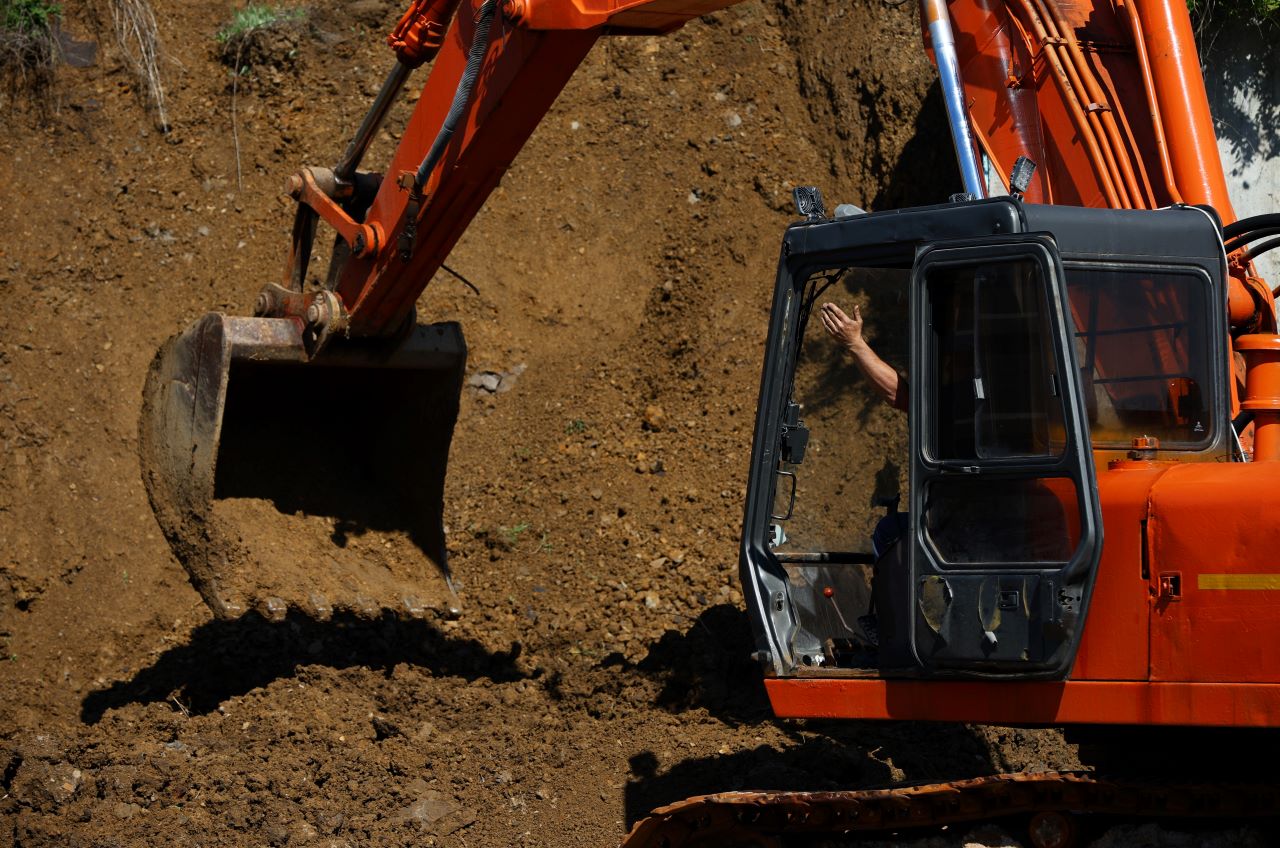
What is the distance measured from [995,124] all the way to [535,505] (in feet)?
10.1

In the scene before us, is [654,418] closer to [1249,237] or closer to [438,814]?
[438,814]

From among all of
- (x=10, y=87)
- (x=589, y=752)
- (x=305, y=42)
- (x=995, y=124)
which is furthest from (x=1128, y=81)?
(x=10, y=87)

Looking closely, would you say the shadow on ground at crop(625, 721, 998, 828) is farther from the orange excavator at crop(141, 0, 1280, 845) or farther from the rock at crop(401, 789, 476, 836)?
the orange excavator at crop(141, 0, 1280, 845)

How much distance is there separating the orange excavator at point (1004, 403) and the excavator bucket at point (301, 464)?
147mm

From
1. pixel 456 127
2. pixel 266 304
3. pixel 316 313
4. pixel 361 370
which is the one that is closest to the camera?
pixel 456 127

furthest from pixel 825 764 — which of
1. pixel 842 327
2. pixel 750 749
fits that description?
pixel 842 327

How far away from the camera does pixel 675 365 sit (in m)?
8.06

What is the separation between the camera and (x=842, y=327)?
4094mm

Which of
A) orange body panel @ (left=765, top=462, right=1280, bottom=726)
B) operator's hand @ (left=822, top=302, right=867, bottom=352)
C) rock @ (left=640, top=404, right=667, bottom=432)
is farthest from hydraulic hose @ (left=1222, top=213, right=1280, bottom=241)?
rock @ (left=640, top=404, right=667, bottom=432)

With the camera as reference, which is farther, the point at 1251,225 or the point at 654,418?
the point at 654,418

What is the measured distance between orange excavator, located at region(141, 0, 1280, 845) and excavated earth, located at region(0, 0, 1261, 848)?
1.46 ft

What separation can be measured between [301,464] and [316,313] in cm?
108

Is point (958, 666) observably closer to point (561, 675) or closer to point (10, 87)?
point (561, 675)

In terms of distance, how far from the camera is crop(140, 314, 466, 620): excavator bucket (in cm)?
580
